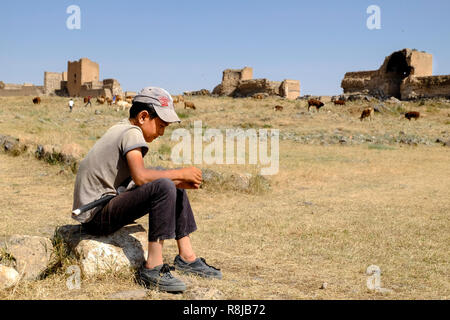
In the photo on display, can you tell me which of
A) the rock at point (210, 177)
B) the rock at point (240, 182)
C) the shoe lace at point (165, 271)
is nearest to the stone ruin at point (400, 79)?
the rock at point (240, 182)

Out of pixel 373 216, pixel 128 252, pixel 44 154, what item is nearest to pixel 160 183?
pixel 128 252

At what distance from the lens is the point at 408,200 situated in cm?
788

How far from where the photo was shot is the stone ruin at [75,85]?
139 feet

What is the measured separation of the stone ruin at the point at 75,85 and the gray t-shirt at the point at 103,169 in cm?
3823

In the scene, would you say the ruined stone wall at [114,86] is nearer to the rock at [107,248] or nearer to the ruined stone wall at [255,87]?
the ruined stone wall at [255,87]

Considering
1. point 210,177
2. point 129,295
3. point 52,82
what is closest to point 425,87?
point 210,177

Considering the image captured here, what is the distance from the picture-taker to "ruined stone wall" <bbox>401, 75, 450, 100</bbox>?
31156mm

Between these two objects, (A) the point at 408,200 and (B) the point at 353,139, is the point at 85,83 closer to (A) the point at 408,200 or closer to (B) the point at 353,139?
(B) the point at 353,139

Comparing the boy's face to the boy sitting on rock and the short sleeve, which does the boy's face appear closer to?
the boy sitting on rock

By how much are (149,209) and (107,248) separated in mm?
534

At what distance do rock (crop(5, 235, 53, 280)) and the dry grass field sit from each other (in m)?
0.18

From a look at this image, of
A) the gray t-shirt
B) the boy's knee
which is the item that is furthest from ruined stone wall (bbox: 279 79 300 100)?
Result: the boy's knee

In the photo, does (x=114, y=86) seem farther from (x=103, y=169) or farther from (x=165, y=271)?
(x=165, y=271)

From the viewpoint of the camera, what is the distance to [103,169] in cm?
336
